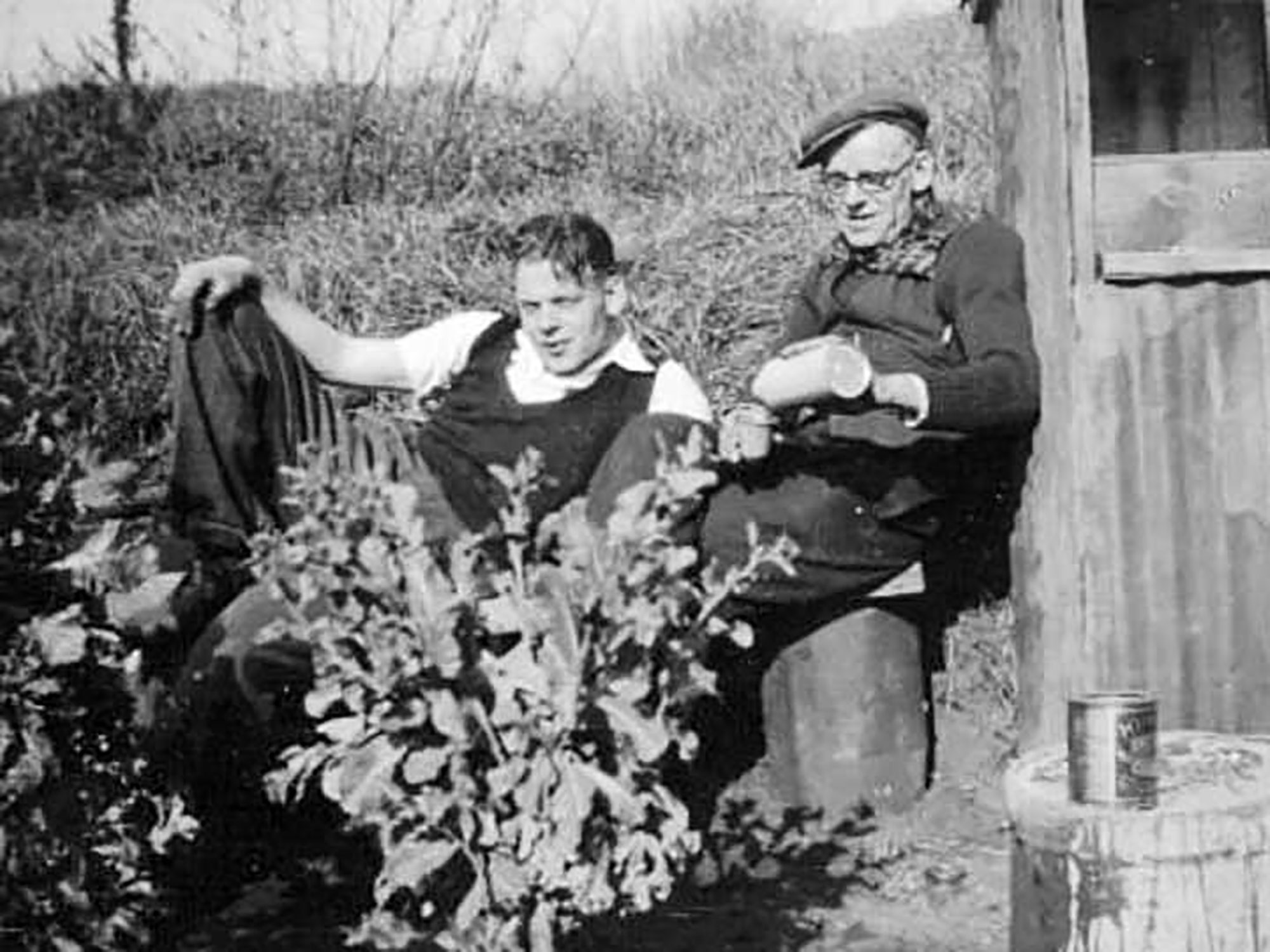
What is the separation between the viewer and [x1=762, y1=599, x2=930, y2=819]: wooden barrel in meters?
4.65

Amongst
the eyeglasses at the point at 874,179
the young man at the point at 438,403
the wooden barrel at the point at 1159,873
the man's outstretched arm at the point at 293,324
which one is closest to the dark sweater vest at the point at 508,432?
the young man at the point at 438,403

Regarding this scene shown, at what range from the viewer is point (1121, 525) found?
4.31m

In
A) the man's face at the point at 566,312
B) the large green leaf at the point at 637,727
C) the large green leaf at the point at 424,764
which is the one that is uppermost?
the man's face at the point at 566,312

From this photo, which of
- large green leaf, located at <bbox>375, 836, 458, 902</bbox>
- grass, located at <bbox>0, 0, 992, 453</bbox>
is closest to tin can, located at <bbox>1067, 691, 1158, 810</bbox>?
large green leaf, located at <bbox>375, 836, 458, 902</bbox>

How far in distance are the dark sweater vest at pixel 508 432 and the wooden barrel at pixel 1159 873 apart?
154 cm

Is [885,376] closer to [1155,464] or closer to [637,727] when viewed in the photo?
[1155,464]

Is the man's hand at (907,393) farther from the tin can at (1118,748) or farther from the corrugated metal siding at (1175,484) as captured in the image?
the tin can at (1118,748)

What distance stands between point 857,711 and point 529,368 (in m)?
1.22

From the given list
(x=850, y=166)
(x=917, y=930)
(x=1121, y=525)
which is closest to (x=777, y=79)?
(x=850, y=166)

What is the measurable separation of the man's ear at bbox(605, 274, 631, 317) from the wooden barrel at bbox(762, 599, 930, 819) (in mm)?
967

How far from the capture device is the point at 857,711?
4652 mm

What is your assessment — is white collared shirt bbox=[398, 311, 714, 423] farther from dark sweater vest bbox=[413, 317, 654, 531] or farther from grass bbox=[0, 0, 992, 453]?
grass bbox=[0, 0, 992, 453]

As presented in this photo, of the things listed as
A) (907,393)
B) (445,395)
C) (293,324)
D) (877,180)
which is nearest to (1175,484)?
(907,393)

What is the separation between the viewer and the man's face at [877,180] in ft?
15.3
